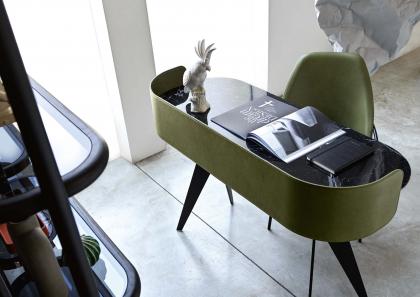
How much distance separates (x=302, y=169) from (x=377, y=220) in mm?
323

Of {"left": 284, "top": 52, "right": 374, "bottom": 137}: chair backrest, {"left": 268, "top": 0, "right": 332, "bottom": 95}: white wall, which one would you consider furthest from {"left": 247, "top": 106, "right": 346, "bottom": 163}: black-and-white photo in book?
{"left": 268, "top": 0, "right": 332, "bottom": 95}: white wall

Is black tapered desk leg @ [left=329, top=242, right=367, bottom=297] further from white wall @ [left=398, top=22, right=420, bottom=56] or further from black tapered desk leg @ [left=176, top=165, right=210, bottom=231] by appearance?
white wall @ [left=398, top=22, right=420, bottom=56]

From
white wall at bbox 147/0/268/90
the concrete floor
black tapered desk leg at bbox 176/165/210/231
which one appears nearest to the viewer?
the concrete floor

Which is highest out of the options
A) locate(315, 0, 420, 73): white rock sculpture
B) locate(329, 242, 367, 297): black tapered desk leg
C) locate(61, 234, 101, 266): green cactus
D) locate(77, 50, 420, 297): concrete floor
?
locate(315, 0, 420, 73): white rock sculpture

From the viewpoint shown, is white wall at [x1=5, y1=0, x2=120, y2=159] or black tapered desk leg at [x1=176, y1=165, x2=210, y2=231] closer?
black tapered desk leg at [x1=176, y1=165, x2=210, y2=231]

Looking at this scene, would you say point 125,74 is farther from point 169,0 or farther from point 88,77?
point 169,0

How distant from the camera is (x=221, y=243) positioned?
2580 mm

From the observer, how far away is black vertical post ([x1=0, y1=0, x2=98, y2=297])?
624mm

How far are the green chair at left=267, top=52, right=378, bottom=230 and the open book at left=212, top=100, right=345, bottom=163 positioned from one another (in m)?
0.26

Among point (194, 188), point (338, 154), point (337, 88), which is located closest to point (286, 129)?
point (338, 154)

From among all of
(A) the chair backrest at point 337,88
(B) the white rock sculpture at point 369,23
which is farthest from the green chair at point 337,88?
(B) the white rock sculpture at point 369,23

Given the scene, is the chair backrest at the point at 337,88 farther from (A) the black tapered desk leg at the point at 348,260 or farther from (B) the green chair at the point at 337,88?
(A) the black tapered desk leg at the point at 348,260

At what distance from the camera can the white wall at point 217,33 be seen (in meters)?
3.16

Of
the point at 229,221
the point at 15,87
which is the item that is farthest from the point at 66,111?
the point at 229,221
